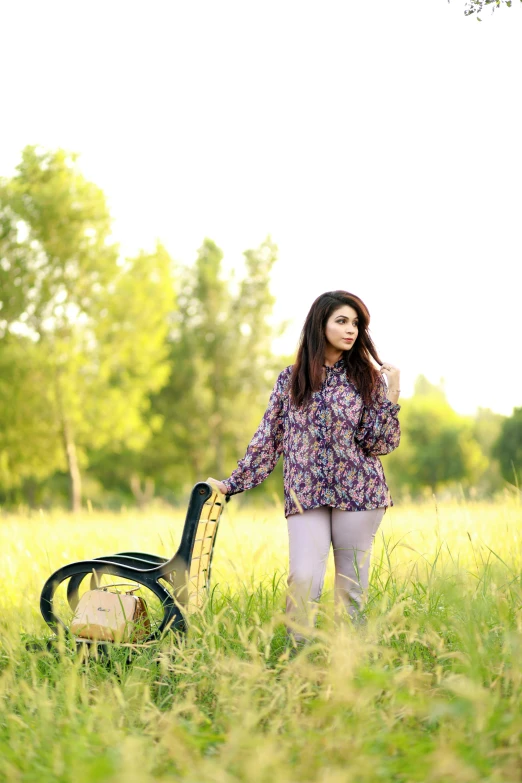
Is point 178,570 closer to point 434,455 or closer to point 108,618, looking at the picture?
point 108,618

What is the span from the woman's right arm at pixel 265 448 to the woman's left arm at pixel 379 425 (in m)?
0.46

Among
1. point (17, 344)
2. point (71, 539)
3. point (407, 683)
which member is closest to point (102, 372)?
point (17, 344)

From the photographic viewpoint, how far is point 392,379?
14.3 ft

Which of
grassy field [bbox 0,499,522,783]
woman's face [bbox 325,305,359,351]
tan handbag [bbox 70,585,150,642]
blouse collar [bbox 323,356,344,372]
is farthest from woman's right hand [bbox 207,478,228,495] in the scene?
woman's face [bbox 325,305,359,351]

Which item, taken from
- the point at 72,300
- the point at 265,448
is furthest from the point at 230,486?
the point at 72,300

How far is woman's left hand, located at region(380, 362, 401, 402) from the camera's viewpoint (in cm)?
434

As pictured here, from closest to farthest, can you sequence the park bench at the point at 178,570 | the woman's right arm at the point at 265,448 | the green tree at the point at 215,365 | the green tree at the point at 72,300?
the park bench at the point at 178,570 → the woman's right arm at the point at 265,448 → the green tree at the point at 72,300 → the green tree at the point at 215,365

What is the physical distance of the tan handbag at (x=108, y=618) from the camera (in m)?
4.05

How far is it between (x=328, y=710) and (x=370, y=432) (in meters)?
1.80

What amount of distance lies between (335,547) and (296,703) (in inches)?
55.2

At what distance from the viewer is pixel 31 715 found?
3428mm

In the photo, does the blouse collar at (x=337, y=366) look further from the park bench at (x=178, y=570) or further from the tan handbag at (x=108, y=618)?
the tan handbag at (x=108, y=618)

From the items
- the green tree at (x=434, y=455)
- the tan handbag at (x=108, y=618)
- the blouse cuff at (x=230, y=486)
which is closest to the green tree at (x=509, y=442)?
the green tree at (x=434, y=455)

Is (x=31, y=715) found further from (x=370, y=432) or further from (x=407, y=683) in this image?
(x=370, y=432)
